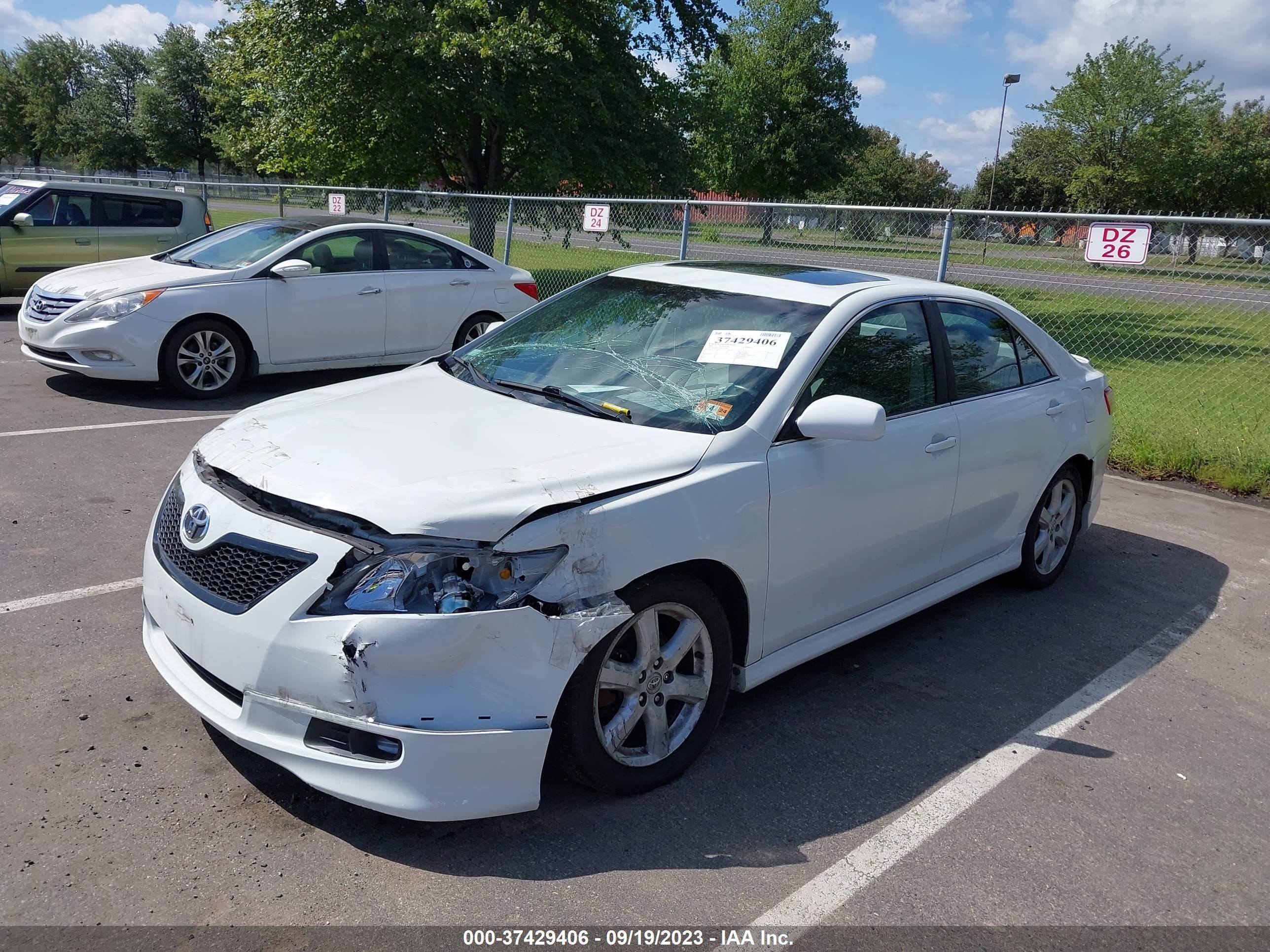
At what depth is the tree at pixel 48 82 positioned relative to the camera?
215 feet

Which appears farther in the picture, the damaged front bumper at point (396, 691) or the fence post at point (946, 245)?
the fence post at point (946, 245)

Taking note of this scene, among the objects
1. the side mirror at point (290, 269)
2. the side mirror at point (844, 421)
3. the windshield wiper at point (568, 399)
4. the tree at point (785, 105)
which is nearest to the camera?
the side mirror at point (844, 421)

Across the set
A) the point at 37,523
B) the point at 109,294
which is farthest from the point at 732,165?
the point at 37,523

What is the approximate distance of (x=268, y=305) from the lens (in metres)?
8.84

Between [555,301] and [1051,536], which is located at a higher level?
[555,301]

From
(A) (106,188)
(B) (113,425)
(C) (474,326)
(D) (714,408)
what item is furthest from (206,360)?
(D) (714,408)

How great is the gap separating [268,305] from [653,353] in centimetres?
582

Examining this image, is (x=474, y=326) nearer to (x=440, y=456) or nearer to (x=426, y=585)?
(x=440, y=456)

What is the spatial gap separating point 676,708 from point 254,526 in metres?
1.50

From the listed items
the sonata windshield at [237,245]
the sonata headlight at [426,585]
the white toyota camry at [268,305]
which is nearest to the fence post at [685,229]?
the white toyota camry at [268,305]

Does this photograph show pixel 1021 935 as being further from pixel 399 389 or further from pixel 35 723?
pixel 35 723

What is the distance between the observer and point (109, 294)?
8.23 m

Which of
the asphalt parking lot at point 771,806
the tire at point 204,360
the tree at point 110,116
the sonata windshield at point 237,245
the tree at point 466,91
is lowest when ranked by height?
the asphalt parking lot at point 771,806

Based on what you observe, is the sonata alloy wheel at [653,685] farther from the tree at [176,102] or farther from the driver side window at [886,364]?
the tree at [176,102]
